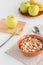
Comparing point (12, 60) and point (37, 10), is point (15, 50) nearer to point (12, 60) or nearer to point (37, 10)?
point (12, 60)

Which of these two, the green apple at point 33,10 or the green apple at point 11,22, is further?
the green apple at point 33,10

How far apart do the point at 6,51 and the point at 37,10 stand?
0.45 metres

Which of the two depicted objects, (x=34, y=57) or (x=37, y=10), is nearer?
(x=34, y=57)

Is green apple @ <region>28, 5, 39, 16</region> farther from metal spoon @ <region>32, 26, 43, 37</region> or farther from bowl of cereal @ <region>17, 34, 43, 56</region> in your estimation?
bowl of cereal @ <region>17, 34, 43, 56</region>

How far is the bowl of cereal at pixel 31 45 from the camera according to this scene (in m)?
0.84

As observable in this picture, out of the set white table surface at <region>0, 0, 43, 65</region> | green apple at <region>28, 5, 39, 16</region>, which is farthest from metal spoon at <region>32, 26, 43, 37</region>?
green apple at <region>28, 5, 39, 16</region>

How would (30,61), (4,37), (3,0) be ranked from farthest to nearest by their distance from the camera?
(3,0)
(4,37)
(30,61)

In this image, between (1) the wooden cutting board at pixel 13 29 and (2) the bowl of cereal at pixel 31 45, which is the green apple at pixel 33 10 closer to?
(1) the wooden cutting board at pixel 13 29

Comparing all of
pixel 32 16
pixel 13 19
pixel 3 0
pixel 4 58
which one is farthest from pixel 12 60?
pixel 3 0

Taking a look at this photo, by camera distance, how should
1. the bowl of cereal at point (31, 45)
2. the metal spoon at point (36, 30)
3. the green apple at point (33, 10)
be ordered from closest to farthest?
the bowl of cereal at point (31, 45) < the metal spoon at point (36, 30) < the green apple at point (33, 10)

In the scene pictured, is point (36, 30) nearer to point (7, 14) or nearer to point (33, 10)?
point (33, 10)

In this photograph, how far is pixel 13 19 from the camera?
110cm

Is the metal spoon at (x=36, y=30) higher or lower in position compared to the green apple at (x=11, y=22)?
lower

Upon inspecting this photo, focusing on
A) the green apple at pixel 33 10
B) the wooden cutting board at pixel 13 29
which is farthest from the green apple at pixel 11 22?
the green apple at pixel 33 10
